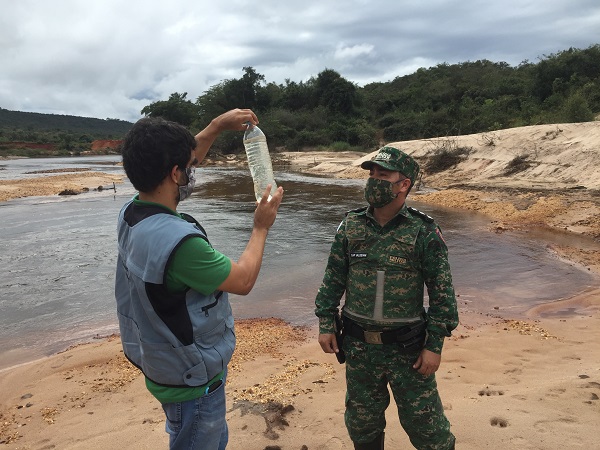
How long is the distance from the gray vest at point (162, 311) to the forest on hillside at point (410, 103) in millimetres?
15092

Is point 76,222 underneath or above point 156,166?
underneath

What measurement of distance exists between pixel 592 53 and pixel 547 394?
1374 inches

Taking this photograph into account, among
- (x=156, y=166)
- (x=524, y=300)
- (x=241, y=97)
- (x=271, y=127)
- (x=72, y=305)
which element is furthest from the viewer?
(x=241, y=97)

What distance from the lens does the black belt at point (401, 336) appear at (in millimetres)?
2406

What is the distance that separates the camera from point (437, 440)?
235 cm

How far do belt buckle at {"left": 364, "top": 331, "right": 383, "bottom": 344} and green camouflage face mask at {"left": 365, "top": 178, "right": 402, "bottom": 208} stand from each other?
27.3 inches

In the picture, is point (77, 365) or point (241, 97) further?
point (241, 97)

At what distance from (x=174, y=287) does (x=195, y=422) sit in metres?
0.60

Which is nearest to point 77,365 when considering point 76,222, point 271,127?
point 76,222

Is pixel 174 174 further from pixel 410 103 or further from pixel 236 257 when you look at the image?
pixel 410 103

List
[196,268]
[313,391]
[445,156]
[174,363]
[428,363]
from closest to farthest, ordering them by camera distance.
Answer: [196,268]
[174,363]
[428,363]
[313,391]
[445,156]

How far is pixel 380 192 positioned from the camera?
2.51m

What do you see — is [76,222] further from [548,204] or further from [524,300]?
[548,204]

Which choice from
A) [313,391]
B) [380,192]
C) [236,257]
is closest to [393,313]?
[380,192]
